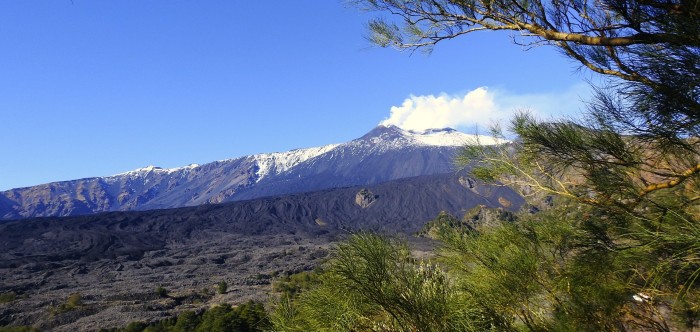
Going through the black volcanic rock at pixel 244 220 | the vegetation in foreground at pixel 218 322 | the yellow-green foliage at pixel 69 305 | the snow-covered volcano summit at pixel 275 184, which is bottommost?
the yellow-green foliage at pixel 69 305

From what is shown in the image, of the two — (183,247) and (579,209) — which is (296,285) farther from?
(183,247)

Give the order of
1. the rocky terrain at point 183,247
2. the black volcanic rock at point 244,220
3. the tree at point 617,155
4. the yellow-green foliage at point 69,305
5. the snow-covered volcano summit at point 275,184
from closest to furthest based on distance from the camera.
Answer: the tree at point 617,155 < the yellow-green foliage at point 69,305 < the rocky terrain at point 183,247 < the black volcanic rock at point 244,220 < the snow-covered volcano summit at point 275,184

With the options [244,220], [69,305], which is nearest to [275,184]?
[244,220]

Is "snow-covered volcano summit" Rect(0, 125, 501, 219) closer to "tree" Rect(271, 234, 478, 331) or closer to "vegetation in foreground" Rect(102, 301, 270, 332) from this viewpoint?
"vegetation in foreground" Rect(102, 301, 270, 332)

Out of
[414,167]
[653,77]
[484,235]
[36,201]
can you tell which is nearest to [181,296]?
[484,235]

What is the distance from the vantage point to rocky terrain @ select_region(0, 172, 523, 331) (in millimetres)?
25203

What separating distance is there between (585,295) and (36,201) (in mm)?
195184

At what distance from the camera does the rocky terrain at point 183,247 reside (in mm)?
25203

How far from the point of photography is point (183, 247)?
62.1 meters

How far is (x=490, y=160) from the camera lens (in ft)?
12.7

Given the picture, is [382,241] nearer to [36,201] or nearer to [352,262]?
[352,262]

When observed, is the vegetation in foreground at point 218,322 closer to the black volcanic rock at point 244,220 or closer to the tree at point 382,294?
the tree at point 382,294

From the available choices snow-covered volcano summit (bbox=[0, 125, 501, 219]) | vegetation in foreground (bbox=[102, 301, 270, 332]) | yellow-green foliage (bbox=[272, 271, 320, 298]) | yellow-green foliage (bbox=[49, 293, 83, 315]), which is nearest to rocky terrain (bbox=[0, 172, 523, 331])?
yellow-green foliage (bbox=[49, 293, 83, 315])

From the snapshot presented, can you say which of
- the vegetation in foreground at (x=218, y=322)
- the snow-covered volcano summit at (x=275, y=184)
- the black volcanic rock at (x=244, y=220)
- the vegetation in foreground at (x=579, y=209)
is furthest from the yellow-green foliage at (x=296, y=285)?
the snow-covered volcano summit at (x=275, y=184)
